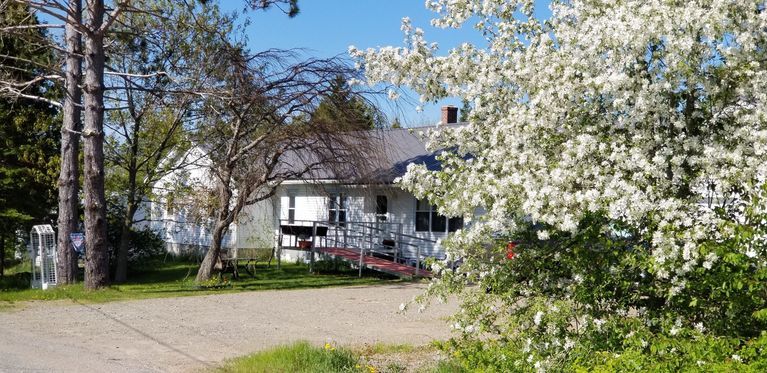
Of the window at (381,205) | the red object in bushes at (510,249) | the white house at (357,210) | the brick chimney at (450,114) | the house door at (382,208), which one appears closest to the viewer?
the red object in bushes at (510,249)

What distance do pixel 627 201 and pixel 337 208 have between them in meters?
22.8

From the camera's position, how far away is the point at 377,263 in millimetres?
23469

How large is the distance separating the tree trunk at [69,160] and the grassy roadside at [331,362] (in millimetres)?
11277

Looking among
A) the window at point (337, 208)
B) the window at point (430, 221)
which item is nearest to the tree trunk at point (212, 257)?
the window at point (430, 221)

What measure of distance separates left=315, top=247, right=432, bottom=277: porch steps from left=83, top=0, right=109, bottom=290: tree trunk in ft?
24.0

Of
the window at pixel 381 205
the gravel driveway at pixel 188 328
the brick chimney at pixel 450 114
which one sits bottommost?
the gravel driveway at pixel 188 328

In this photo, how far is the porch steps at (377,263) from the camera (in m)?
22.8

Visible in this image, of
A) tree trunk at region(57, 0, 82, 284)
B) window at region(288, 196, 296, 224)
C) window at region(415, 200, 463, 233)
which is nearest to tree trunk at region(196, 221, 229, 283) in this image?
tree trunk at region(57, 0, 82, 284)

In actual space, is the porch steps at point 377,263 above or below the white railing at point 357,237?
below

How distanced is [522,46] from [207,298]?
11100 millimetres

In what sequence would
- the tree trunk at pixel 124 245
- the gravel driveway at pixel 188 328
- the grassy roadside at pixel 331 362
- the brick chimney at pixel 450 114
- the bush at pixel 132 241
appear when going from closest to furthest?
the grassy roadside at pixel 331 362 < the gravel driveway at pixel 188 328 < the tree trunk at pixel 124 245 < the bush at pixel 132 241 < the brick chimney at pixel 450 114

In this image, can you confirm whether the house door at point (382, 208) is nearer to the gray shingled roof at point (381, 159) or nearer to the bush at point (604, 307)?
the gray shingled roof at point (381, 159)

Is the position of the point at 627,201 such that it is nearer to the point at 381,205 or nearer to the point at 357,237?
the point at 357,237

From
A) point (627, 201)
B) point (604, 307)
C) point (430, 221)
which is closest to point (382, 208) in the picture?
point (430, 221)
